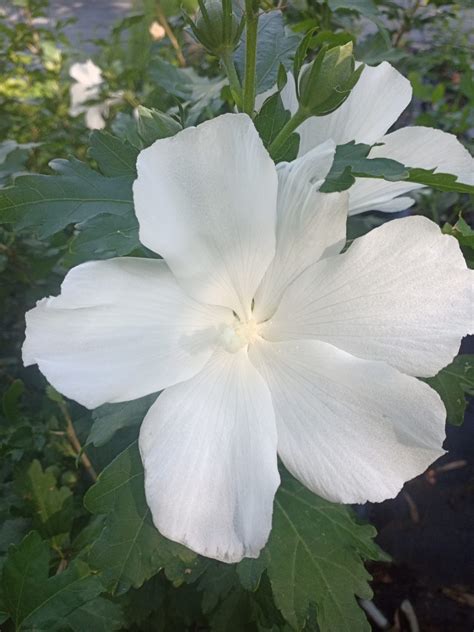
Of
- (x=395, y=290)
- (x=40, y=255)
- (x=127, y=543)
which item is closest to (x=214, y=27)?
(x=395, y=290)

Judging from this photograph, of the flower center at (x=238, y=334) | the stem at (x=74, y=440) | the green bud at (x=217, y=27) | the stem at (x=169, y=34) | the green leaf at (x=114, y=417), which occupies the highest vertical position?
the green bud at (x=217, y=27)

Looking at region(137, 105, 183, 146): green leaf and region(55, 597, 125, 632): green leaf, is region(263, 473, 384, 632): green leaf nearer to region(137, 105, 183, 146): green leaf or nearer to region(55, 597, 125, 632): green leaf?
region(55, 597, 125, 632): green leaf

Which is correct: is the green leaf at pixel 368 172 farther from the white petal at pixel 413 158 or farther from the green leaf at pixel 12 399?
the green leaf at pixel 12 399

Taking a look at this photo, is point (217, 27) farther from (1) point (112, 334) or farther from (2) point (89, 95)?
(2) point (89, 95)

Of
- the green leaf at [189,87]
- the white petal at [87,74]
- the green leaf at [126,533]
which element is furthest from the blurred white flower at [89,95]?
the green leaf at [126,533]

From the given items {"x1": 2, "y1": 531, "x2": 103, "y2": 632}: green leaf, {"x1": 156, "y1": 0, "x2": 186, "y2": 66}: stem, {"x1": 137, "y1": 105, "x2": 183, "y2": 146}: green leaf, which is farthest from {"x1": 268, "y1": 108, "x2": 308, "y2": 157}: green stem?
{"x1": 156, "y1": 0, "x2": 186, "y2": 66}: stem

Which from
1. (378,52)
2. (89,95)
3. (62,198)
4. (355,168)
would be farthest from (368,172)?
(89,95)

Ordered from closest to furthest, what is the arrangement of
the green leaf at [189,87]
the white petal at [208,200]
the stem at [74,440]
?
the white petal at [208,200] → the green leaf at [189,87] → the stem at [74,440]
